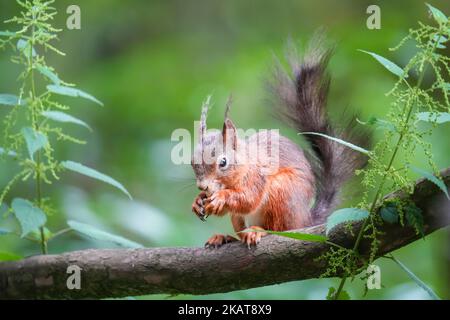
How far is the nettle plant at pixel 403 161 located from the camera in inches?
62.6

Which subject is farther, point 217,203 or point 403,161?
point 217,203

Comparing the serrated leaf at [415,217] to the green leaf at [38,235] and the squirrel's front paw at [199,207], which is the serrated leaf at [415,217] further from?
the green leaf at [38,235]

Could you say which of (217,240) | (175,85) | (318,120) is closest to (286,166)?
(318,120)

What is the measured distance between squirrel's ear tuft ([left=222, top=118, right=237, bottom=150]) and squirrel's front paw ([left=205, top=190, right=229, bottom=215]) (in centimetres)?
18

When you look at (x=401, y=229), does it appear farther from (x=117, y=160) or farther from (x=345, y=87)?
(x=117, y=160)

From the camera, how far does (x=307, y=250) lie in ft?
6.57

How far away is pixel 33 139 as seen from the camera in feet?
6.34

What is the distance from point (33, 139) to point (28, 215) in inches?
9.7

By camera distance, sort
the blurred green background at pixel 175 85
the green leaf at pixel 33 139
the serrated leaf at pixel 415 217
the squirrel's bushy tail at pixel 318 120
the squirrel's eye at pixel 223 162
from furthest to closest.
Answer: the blurred green background at pixel 175 85 < the squirrel's bushy tail at pixel 318 120 < the squirrel's eye at pixel 223 162 < the green leaf at pixel 33 139 < the serrated leaf at pixel 415 217

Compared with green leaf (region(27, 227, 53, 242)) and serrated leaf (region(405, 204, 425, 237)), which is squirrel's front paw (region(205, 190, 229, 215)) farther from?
serrated leaf (region(405, 204, 425, 237))

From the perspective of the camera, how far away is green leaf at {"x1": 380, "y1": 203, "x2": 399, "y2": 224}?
5.91 feet

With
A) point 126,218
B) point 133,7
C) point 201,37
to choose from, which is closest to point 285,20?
point 201,37

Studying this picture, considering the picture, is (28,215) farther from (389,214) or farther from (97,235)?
(389,214)

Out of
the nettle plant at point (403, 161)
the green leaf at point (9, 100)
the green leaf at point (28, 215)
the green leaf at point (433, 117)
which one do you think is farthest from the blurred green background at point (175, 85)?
the green leaf at point (433, 117)
